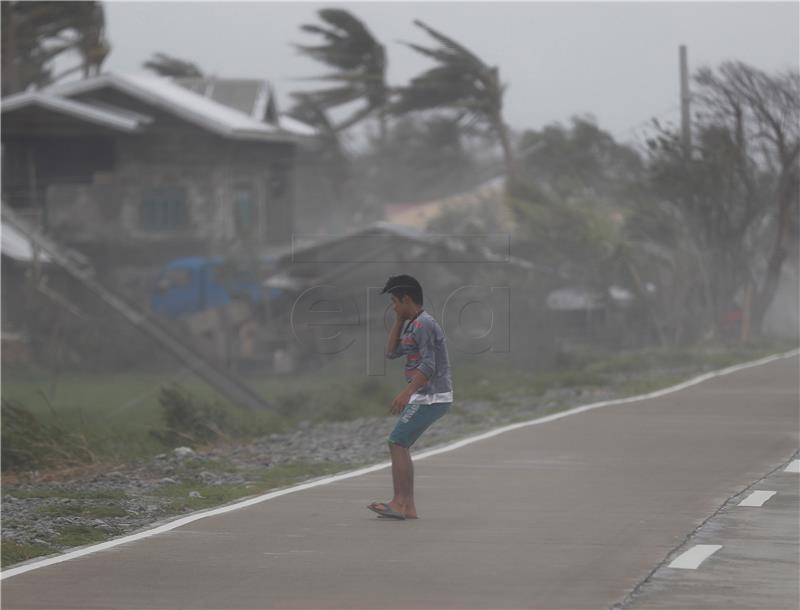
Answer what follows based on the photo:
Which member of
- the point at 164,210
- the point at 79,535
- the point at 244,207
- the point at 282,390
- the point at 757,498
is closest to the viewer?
the point at 79,535

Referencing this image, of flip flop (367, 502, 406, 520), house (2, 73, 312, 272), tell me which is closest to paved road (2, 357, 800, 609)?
flip flop (367, 502, 406, 520)

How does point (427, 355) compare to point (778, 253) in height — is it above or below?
above

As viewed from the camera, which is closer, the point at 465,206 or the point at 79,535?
the point at 79,535

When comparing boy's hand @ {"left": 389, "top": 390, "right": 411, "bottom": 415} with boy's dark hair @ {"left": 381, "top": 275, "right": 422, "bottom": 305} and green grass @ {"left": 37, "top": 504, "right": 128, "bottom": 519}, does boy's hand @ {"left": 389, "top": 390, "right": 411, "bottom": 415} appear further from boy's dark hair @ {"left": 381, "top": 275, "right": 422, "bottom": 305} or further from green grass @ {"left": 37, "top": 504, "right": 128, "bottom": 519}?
green grass @ {"left": 37, "top": 504, "right": 128, "bottom": 519}

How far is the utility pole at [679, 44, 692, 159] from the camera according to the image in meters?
42.8

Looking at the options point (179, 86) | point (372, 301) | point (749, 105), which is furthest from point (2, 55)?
point (749, 105)

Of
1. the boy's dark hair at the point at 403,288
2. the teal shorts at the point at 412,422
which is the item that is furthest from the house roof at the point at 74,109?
the teal shorts at the point at 412,422

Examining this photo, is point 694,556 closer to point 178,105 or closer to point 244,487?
point 244,487

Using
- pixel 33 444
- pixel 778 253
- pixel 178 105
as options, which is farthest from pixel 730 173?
pixel 33 444

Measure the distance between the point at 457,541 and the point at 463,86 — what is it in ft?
159

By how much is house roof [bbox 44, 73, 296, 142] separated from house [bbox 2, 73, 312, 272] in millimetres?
45

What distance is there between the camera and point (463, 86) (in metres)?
58.0

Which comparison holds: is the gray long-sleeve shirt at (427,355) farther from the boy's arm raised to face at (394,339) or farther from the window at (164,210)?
the window at (164,210)

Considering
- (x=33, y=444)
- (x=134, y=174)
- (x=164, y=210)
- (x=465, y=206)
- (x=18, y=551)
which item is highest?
(x=134, y=174)
